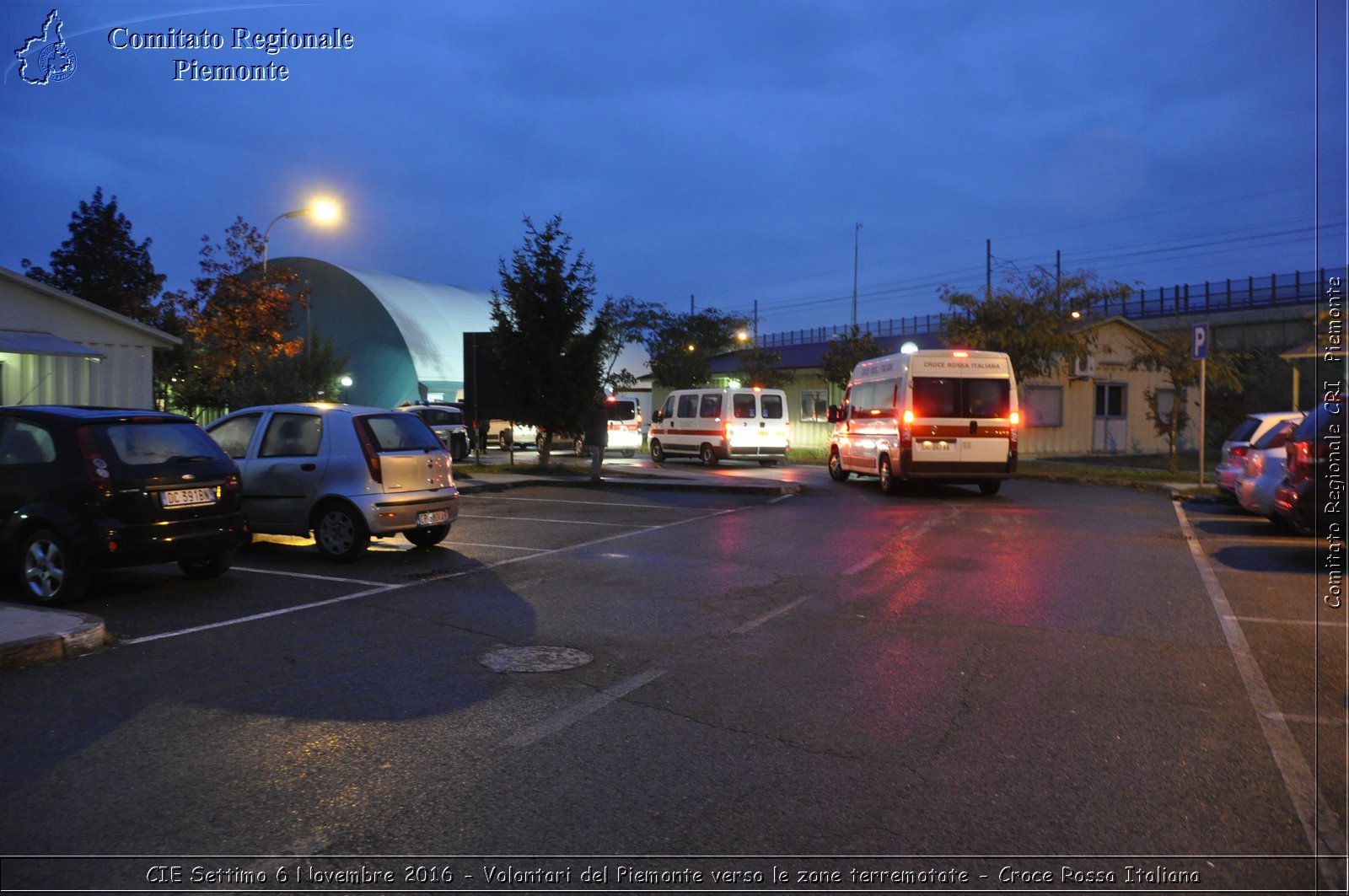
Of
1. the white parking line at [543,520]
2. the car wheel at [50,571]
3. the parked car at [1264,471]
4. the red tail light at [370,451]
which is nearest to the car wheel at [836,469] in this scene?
the white parking line at [543,520]

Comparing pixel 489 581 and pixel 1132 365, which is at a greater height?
pixel 1132 365

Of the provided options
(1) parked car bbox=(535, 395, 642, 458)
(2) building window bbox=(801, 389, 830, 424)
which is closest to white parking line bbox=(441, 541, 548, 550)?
(1) parked car bbox=(535, 395, 642, 458)

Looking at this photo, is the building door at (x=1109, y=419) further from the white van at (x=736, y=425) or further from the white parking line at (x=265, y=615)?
the white parking line at (x=265, y=615)

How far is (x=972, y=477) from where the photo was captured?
60.8ft

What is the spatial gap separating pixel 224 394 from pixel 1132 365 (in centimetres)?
2612

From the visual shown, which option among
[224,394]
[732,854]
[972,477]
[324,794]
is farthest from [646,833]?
[224,394]

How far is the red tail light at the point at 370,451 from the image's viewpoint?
10234mm

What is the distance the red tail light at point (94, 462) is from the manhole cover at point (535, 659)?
379 centimetres

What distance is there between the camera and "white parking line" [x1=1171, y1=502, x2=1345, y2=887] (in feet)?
12.2

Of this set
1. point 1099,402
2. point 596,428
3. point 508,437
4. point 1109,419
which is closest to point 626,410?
point 508,437

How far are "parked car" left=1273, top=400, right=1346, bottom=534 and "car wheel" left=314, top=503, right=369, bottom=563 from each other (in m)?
9.79

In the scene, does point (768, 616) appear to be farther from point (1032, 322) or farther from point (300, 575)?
point (1032, 322)

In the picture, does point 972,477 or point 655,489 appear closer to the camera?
point 972,477

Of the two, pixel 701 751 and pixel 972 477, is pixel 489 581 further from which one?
pixel 972 477
